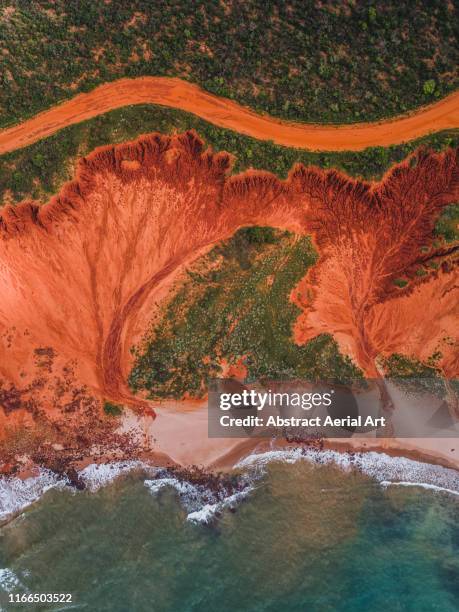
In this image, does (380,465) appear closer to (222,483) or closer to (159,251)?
(222,483)

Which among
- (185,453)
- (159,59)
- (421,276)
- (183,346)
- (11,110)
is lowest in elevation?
(185,453)

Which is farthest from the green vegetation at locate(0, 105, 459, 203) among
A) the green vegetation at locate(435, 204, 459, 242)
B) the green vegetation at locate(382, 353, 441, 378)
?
the green vegetation at locate(382, 353, 441, 378)

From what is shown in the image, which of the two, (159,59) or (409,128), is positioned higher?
(159,59)

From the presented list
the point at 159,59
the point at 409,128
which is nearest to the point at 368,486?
the point at 409,128

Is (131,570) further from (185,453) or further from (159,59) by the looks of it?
(159,59)

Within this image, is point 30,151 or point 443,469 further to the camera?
point 443,469
